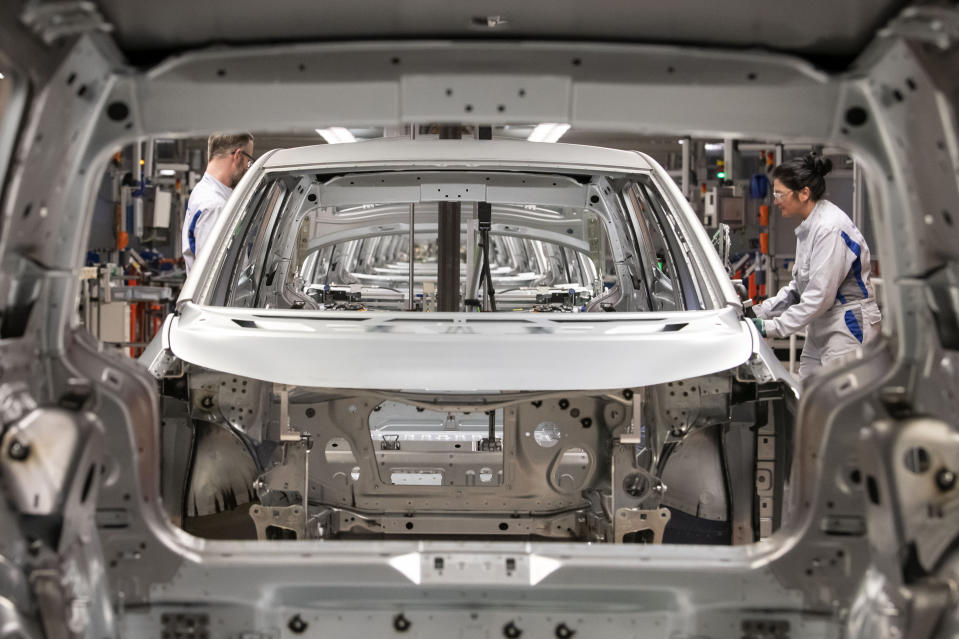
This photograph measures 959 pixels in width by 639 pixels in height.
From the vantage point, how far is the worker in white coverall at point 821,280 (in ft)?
14.7

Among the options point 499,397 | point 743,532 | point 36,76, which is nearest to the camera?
point 36,76

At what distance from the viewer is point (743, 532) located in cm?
269

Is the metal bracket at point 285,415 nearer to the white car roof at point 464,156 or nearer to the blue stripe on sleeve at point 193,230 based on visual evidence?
the white car roof at point 464,156

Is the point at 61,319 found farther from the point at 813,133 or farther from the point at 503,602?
the point at 813,133

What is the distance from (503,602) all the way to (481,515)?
1.07 m

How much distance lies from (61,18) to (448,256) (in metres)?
2.30

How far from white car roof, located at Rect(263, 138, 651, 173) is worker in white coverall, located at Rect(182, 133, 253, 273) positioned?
135 centimetres

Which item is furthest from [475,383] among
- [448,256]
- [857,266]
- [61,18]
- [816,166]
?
[816,166]

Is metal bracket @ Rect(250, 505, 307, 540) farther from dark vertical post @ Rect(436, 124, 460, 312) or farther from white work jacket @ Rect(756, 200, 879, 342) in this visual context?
white work jacket @ Rect(756, 200, 879, 342)

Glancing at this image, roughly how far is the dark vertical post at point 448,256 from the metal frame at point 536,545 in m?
1.97

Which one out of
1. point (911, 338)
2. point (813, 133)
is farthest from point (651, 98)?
point (911, 338)

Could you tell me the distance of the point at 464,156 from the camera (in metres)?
3.00

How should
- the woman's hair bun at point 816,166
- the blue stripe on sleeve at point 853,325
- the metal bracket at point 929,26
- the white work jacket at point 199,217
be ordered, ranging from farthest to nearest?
the woman's hair bun at point 816,166 < the blue stripe on sleeve at point 853,325 < the white work jacket at point 199,217 < the metal bracket at point 929,26

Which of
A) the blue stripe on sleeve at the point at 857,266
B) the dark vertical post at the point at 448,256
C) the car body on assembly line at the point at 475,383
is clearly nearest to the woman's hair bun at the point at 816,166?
the blue stripe on sleeve at the point at 857,266
